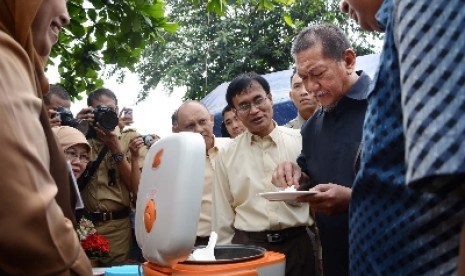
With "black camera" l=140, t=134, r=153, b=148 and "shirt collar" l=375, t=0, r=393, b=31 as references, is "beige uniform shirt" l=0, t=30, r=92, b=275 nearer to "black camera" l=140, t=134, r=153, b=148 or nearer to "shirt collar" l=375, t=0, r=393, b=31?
"shirt collar" l=375, t=0, r=393, b=31

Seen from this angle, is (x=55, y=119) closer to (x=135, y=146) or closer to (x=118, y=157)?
(x=118, y=157)

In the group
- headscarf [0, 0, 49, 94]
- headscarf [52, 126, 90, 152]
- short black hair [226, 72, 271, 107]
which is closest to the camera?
headscarf [0, 0, 49, 94]

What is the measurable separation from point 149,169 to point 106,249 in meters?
1.37

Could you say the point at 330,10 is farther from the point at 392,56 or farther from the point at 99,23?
the point at 392,56

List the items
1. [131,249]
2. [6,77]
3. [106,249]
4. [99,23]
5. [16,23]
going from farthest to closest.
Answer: [99,23]
[131,249]
[106,249]
[16,23]
[6,77]

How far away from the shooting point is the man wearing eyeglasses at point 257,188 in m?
2.73

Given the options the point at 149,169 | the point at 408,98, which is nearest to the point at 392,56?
the point at 408,98

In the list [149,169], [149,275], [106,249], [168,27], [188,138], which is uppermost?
[168,27]

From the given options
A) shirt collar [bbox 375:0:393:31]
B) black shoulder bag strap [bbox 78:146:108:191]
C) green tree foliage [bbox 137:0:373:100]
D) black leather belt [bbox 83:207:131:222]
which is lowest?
black leather belt [bbox 83:207:131:222]

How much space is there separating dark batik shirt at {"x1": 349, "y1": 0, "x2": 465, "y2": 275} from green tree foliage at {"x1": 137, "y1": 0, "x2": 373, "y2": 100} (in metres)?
11.5

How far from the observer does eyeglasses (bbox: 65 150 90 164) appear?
3.20 metres

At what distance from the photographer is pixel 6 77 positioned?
94 cm

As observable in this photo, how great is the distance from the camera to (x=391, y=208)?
2.97 ft

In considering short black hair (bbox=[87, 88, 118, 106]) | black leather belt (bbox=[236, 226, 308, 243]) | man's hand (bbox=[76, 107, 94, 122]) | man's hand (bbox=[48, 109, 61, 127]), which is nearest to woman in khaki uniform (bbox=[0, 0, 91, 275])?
→ black leather belt (bbox=[236, 226, 308, 243])
